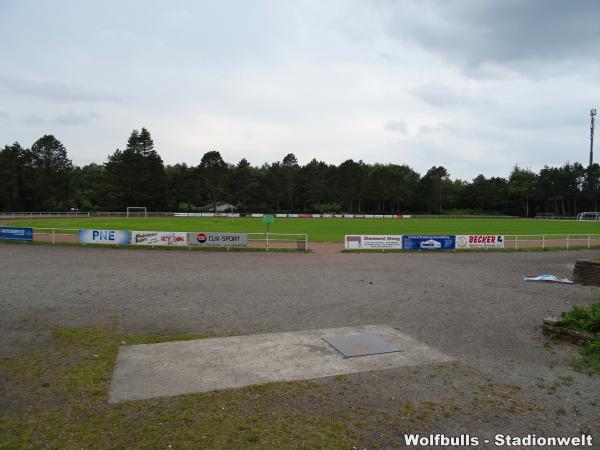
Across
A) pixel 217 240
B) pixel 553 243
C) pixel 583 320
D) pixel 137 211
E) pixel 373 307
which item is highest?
pixel 137 211

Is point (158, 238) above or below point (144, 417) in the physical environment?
above

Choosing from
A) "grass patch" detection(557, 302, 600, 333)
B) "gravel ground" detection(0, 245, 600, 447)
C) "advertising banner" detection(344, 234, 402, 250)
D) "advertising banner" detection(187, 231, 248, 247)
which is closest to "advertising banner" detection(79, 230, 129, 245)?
"advertising banner" detection(187, 231, 248, 247)

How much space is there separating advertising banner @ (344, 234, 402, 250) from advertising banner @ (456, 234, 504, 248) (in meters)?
4.55

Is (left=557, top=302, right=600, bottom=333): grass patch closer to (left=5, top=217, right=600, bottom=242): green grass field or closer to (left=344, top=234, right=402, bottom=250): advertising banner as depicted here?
(left=344, top=234, right=402, bottom=250): advertising banner

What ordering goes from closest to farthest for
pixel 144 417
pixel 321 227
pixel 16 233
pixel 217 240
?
1. pixel 144 417
2. pixel 217 240
3. pixel 16 233
4. pixel 321 227

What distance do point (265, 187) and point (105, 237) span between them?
8784 centimetres

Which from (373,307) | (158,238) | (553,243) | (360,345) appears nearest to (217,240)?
(158,238)

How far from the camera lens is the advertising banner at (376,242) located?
2881 centimetres

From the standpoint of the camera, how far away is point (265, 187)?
382 feet

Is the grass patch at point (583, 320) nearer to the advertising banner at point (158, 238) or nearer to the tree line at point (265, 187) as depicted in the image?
the advertising banner at point (158, 238)

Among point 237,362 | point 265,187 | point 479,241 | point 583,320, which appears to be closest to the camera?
point 237,362

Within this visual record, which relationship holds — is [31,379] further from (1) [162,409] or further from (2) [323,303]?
(2) [323,303]

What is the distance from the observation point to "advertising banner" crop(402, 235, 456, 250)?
29188 mm

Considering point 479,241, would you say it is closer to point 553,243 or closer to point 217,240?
point 553,243
